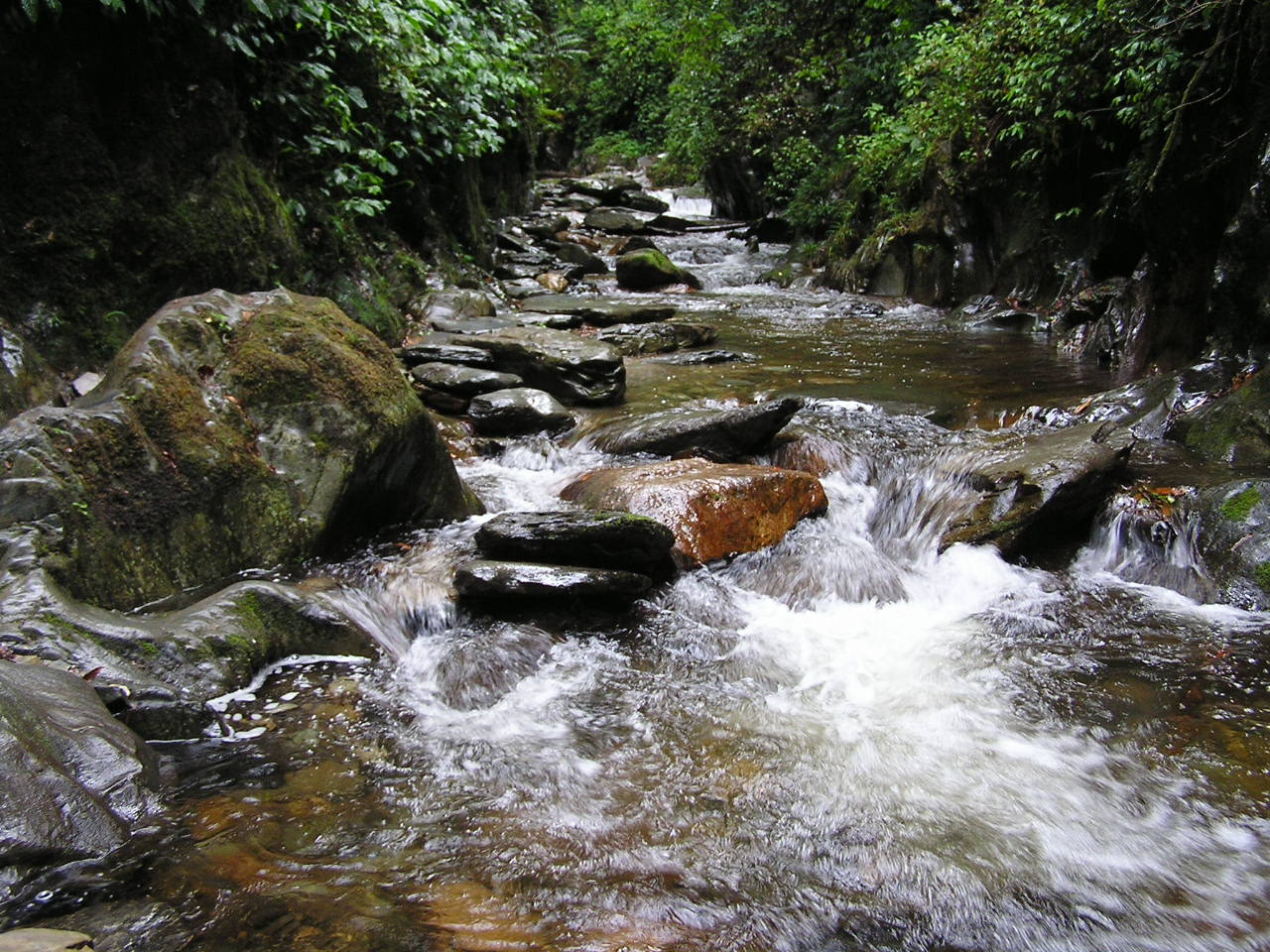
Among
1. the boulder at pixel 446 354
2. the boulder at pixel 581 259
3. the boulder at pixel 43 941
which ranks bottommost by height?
the boulder at pixel 43 941

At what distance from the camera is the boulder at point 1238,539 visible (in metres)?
4.25

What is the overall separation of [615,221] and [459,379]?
50.4ft

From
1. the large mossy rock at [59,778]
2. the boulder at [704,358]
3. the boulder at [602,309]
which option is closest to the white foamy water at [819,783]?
the large mossy rock at [59,778]

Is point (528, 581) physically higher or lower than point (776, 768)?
higher

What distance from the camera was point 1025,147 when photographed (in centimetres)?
1068

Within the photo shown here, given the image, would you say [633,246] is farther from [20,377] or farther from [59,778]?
[59,778]

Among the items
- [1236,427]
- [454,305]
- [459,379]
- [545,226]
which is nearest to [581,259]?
[545,226]

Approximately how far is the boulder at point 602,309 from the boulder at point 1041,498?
22.7ft

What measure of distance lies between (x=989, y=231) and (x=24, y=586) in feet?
41.3

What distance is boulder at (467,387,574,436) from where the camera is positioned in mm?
6914

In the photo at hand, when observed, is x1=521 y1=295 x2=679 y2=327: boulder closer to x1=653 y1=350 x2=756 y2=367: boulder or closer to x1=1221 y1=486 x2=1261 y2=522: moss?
x1=653 y1=350 x2=756 y2=367: boulder

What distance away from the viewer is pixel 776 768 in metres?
3.00

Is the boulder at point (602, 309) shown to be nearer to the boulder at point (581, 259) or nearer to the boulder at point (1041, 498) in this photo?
the boulder at point (581, 259)

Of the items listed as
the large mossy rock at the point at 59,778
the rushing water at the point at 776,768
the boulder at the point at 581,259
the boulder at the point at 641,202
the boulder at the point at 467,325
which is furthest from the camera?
the boulder at the point at 641,202
